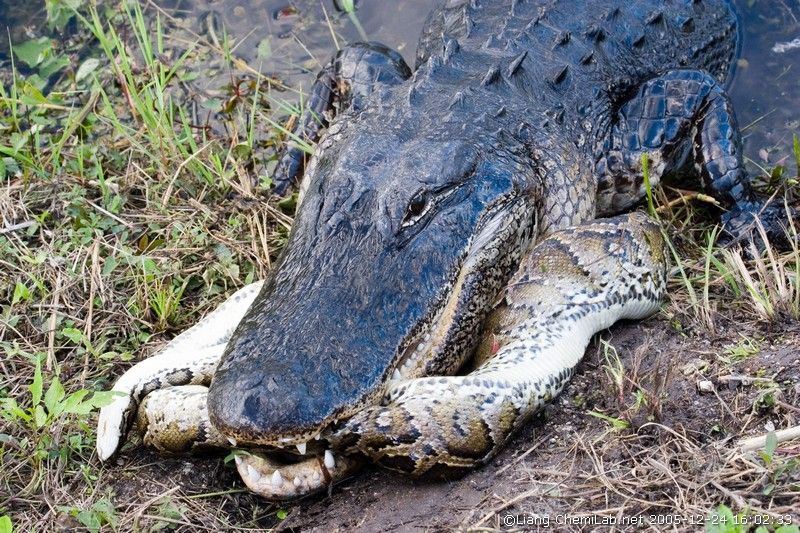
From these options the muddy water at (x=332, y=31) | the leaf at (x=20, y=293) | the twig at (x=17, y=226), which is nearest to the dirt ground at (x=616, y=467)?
the leaf at (x=20, y=293)

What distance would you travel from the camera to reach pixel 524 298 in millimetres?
3645

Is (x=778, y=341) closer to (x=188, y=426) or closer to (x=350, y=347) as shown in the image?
(x=350, y=347)

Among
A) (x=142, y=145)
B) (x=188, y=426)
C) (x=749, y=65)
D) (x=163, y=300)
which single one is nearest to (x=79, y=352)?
(x=163, y=300)

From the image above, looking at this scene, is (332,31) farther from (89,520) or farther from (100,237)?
(89,520)

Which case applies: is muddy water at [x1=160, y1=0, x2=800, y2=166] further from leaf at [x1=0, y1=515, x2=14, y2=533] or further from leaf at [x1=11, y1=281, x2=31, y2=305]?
leaf at [x1=0, y1=515, x2=14, y2=533]

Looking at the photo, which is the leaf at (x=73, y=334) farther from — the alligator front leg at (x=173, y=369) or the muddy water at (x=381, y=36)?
the muddy water at (x=381, y=36)

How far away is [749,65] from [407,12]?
205cm

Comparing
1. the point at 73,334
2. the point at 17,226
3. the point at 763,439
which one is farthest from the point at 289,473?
the point at 17,226

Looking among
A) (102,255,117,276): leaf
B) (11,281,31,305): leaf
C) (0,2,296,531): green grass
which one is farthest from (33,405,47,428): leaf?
(102,255,117,276): leaf

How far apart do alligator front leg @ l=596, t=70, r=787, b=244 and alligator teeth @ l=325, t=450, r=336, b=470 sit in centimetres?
206

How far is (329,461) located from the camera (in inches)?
123

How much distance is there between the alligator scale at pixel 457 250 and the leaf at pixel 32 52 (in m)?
1.66

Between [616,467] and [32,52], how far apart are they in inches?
166

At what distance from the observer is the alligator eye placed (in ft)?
11.5
